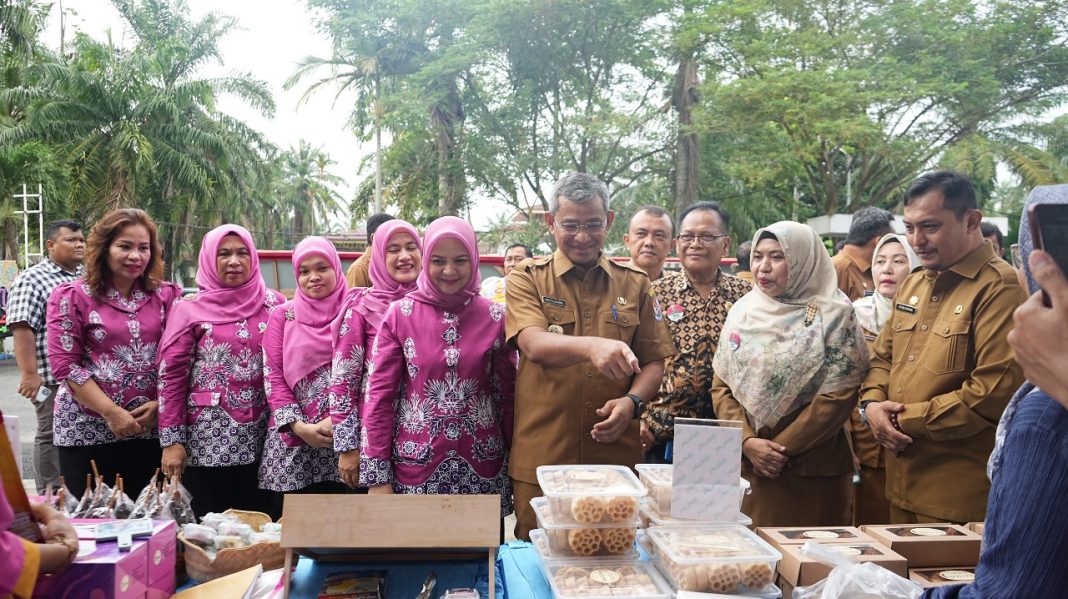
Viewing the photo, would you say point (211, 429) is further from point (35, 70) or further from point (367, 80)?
point (35, 70)

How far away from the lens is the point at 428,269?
2.34m

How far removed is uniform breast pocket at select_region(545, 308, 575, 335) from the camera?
2.35 meters

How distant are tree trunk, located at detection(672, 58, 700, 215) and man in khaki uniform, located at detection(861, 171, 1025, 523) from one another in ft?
40.5

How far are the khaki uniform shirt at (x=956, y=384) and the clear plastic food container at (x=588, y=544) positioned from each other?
1196mm

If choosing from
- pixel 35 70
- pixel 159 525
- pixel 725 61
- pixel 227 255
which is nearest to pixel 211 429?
pixel 227 255

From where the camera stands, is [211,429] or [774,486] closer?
[774,486]

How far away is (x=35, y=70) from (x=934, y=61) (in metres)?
18.6

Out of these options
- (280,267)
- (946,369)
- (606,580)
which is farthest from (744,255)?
(280,267)

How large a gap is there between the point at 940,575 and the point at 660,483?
0.68m

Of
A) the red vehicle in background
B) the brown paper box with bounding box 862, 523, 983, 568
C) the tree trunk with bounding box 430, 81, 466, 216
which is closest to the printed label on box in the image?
the brown paper box with bounding box 862, 523, 983, 568

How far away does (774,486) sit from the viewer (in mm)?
2492

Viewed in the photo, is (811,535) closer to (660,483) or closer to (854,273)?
(660,483)

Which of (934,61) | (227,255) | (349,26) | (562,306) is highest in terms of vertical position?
(349,26)

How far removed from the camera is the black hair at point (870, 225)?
13.0 ft
